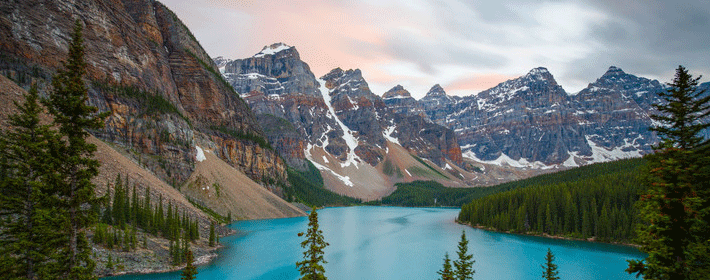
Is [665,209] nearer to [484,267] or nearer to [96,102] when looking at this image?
[484,267]

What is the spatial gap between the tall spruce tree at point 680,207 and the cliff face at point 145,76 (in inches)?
3231

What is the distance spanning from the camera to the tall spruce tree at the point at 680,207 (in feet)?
44.7

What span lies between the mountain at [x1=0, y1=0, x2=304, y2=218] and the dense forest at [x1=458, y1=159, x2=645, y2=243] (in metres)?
55.3

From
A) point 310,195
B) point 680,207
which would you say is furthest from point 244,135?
point 680,207

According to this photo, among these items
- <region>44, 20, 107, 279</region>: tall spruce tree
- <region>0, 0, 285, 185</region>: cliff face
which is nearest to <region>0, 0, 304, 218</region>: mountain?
<region>0, 0, 285, 185</region>: cliff face

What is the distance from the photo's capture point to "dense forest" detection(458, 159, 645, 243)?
241 feet

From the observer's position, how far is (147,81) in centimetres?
9750

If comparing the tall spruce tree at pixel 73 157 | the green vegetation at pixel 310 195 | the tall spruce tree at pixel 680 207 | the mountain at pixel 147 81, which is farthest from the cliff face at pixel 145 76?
the tall spruce tree at pixel 680 207

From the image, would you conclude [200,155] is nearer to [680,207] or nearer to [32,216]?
[32,216]

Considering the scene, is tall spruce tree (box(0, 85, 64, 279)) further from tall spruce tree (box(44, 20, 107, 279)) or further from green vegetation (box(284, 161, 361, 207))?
green vegetation (box(284, 161, 361, 207))

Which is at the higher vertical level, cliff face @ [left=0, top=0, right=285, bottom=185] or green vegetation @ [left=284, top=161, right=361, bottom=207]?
cliff face @ [left=0, top=0, right=285, bottom=185]

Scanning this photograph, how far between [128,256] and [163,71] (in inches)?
3289

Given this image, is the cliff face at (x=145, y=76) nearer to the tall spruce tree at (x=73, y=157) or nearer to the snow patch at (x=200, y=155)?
the snow patch at (x=200, y=155)

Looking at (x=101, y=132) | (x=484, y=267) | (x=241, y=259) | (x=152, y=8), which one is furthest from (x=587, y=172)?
(x=152, y=8)
